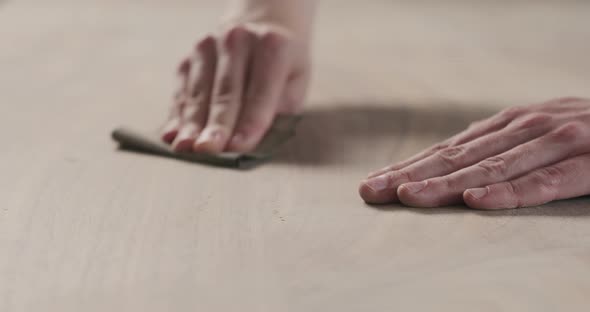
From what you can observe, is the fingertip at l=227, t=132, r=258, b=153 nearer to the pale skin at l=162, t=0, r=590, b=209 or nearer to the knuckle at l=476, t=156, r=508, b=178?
the pale skin at l=162, t=0, r=590, b=209

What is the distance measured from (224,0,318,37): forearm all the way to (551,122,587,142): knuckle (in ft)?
1.95

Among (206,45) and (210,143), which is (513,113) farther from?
(206,45)

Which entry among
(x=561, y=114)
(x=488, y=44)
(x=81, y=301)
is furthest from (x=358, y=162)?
(x=488, y=44)

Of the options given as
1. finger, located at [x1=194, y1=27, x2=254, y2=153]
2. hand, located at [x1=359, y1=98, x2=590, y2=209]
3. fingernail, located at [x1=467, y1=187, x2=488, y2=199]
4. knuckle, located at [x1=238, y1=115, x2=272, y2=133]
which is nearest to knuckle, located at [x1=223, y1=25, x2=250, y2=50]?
finger, located at [x1=194, y1=27, x2=254, y2=153]

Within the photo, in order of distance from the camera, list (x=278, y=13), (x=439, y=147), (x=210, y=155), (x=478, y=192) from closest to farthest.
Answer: (x=478, y=192) < (x=439, y=147) < (x=210, y=155) < (x=278, y=13)

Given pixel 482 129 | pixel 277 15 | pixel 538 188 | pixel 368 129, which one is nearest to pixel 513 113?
pixel 482 129

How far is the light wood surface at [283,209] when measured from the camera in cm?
77

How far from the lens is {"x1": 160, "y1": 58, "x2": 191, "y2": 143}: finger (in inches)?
49.3

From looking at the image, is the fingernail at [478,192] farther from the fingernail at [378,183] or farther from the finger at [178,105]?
the finger at [178,105]

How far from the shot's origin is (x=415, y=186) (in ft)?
3.22

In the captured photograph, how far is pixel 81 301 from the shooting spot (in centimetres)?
75

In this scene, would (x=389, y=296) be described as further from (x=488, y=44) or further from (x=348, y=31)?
(x=348, y=31)

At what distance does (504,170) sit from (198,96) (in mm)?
574

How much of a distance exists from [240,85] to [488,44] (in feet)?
3.16
